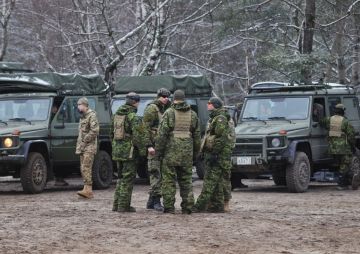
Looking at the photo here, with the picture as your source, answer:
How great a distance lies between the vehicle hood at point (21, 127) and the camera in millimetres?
15344

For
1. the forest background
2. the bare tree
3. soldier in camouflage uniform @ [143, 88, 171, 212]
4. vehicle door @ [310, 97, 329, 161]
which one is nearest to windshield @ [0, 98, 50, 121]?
soldier in camouflage uniform @ [143, 88, 171, 212]

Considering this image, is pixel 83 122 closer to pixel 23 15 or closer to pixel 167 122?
pixel 167 122

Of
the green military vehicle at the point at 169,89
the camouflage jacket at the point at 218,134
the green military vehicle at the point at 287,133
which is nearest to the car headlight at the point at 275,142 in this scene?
the green military vehicle at the point at 287,133

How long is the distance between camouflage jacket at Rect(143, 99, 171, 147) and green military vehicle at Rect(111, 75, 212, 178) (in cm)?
553

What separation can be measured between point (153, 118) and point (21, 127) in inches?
159

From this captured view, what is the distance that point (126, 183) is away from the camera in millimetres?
12125

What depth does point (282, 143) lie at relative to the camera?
15.7 m

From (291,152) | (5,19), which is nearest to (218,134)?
(291,152)

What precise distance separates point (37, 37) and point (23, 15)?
4.36 feet

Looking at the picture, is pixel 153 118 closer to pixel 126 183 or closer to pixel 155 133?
pixel 155 133

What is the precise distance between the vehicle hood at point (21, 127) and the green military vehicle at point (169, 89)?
2576 mm

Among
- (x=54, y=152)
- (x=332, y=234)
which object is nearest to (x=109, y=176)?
(x=54, y=152)

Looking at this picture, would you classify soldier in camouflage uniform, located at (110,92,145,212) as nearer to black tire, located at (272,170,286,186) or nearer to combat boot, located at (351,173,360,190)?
black tire, located at (272,170,286,186)

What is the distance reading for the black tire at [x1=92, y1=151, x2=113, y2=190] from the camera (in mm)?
16688
